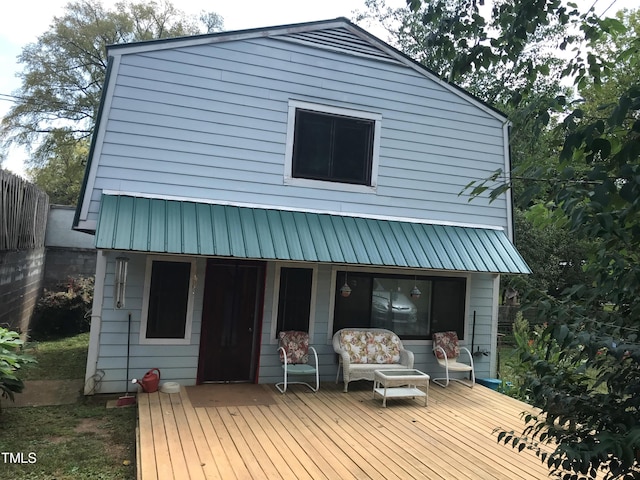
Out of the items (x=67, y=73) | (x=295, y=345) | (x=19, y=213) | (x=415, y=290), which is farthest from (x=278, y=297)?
(x=67, y=73)

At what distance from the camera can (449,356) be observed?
7.69m

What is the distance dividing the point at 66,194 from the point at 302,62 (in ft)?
90.0

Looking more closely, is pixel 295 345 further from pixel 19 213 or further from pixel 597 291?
pixel 19 213

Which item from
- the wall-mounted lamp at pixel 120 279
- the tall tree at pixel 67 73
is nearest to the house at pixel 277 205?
the wall-mounted lamp at pixel 120 279

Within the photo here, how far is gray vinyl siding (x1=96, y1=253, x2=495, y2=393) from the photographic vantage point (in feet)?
20.4

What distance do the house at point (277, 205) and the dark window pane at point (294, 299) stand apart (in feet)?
0.07

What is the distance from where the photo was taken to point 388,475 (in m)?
4.10

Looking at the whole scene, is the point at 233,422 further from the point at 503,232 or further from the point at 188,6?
the point at 188,6

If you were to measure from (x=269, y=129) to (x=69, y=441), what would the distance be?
15.7 feet

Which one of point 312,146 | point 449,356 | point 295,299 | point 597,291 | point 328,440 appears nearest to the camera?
point 597,291

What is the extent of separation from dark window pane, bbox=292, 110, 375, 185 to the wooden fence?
4749 millimetres

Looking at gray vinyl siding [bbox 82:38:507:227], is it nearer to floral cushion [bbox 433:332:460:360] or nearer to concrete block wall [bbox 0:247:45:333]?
floral cushion [bbox 433:332:460:360]

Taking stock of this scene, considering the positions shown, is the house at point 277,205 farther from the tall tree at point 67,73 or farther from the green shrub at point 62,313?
the tall tree at point 67,73

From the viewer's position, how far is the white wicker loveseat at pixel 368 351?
6.77 m
